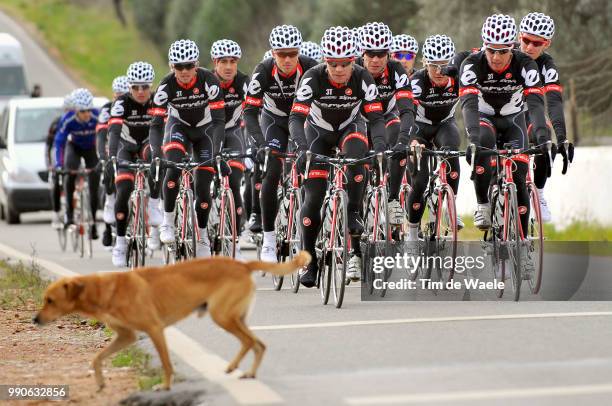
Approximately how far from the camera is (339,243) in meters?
12.6

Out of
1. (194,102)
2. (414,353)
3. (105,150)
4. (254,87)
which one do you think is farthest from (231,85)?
(414,353)

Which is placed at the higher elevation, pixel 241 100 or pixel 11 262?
pixel 241 100

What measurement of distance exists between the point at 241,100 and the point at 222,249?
96.6 inches

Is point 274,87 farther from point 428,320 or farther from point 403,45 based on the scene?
point 428,320

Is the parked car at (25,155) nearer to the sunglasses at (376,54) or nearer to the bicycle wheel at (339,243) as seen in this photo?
the sunglasses at (376,54)

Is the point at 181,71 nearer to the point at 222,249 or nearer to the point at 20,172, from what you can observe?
the point at 222,249

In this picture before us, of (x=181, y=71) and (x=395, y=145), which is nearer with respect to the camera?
(x=395, y=145)

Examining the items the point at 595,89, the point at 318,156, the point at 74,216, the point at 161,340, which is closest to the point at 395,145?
the point at 318,156

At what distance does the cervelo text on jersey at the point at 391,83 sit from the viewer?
14848 mm

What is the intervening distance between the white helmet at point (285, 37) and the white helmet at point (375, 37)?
640mm

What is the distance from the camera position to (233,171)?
16.7 m

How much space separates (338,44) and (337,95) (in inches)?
21.7

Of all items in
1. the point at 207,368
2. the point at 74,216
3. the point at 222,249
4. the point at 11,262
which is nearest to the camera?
the point at 207,368

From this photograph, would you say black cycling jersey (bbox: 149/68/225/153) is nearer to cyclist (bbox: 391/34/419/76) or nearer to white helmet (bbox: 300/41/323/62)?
white helmet (bbox: 300/41/323/62)
